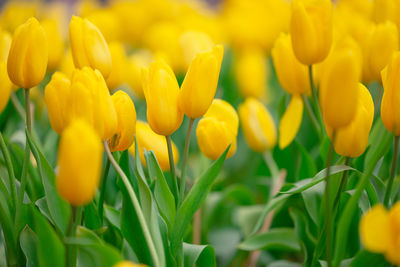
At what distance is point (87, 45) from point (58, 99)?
0.10 m

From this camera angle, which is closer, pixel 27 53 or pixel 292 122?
pixel 27 53

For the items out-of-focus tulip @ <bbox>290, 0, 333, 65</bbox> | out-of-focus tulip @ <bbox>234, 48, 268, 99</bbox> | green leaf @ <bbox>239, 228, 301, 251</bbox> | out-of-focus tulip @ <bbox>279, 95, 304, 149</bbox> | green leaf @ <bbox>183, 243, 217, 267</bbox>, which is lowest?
green leaf @ <bbox>239, 228, 301, 251</bbox>

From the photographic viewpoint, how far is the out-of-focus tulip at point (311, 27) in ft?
1.87

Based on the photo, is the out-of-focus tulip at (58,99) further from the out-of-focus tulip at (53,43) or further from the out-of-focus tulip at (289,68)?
the out-of-focus tulip at (53,43)

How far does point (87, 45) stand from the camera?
23.3 inches

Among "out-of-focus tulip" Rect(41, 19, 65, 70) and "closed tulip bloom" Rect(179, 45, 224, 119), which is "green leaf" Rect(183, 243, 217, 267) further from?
"out-of-focus tulip" Rect(41, 19, 65, 70)

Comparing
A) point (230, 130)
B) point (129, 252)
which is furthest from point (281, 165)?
point (129, 252)

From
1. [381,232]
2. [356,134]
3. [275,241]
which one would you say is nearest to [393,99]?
[356,134]

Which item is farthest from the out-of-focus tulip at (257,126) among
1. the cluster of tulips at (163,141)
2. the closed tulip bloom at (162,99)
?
the closed tulip bloom at (162,99)

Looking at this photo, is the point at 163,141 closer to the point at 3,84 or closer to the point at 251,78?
the point at 3,84

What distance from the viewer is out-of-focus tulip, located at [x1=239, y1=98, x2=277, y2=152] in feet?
2.59

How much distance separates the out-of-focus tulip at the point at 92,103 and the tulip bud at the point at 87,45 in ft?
0.34

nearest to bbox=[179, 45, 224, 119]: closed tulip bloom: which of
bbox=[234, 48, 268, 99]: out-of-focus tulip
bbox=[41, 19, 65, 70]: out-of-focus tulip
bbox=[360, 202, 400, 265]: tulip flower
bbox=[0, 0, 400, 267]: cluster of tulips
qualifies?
bbox=[0, 0, 400, 267]: cluster of tulips

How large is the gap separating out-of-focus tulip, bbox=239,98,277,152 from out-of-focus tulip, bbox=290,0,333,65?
21 centimetres
